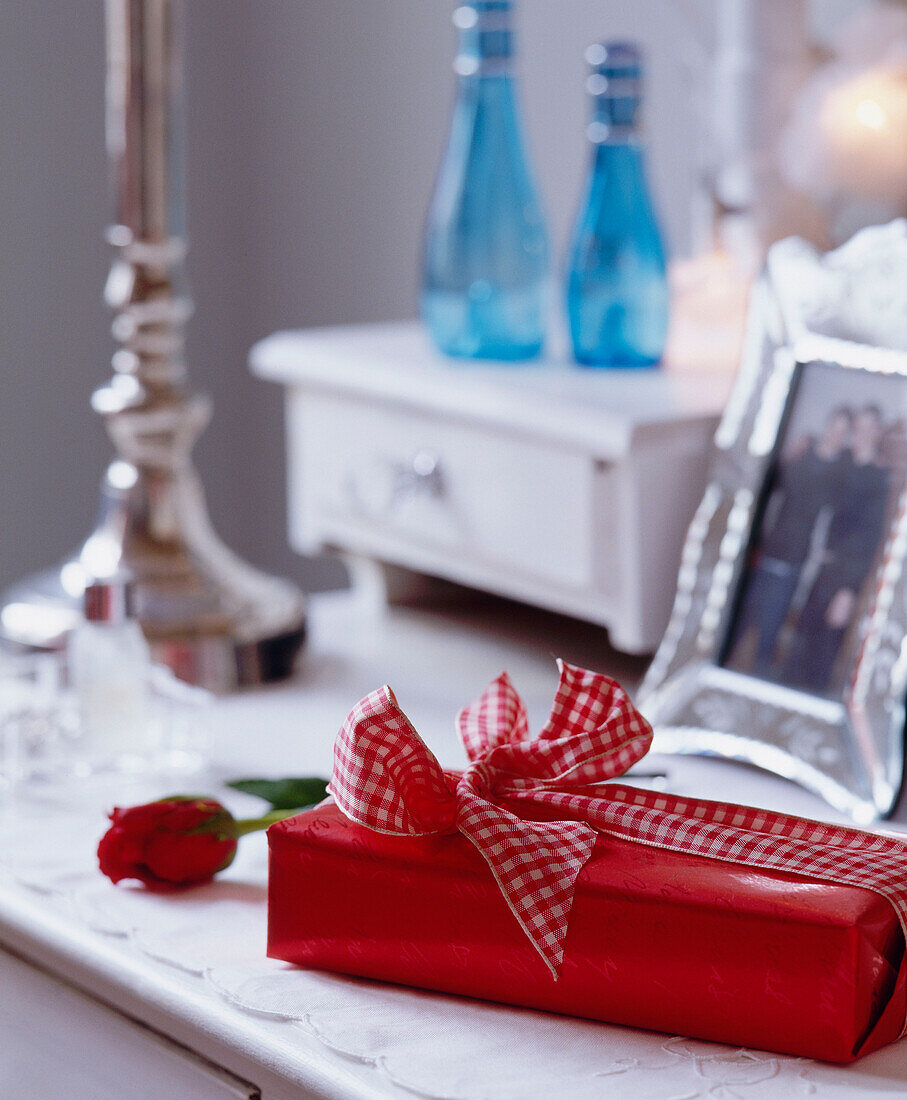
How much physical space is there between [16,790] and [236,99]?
1.33m

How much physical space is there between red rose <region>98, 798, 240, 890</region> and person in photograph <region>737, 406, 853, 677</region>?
33cm

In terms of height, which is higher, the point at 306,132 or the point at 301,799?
the point at 306,132

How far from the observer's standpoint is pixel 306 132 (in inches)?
76.4

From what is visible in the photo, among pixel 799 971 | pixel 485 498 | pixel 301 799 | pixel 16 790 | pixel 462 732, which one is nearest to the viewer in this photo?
pixel 799 971

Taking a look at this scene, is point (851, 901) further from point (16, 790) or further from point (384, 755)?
point (16, 790)

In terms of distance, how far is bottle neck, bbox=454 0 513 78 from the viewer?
1.09 m

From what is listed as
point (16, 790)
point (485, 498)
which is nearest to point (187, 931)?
point (16, 790)

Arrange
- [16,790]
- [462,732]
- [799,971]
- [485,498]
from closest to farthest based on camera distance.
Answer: [799,971]
[462,732]
[16,790]
[485,498]

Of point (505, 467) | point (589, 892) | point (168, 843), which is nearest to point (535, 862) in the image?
point (589, 892)

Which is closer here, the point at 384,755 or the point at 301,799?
the point at 384,755

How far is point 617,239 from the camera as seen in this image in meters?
1.07

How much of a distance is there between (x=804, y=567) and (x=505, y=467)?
0.25 m

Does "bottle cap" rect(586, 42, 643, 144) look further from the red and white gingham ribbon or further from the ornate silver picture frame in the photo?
the red and white gingham ribbon

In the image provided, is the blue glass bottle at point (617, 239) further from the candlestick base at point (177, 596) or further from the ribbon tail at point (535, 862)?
the ribbon tail at point (535, 862)
